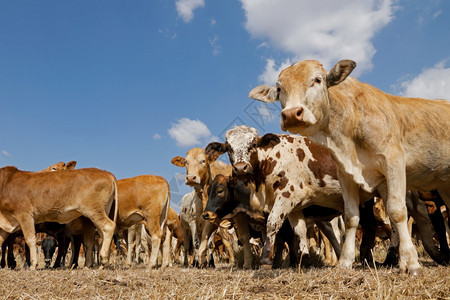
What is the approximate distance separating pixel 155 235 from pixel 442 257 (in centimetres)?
582

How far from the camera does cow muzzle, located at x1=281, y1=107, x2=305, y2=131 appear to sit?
4.11m

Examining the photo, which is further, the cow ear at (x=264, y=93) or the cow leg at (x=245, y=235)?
the cow leg at (x=245, y=235)

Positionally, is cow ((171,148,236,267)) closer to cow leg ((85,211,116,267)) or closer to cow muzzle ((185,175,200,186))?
cow muzzle ((185,175,200,186))

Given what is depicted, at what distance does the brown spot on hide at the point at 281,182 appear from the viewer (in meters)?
6.31

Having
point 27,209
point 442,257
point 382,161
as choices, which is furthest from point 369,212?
point 27,209

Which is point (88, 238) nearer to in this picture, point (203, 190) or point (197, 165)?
point (203, 190)

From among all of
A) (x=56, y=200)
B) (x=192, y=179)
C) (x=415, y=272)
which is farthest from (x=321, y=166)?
(x=56, y=200)

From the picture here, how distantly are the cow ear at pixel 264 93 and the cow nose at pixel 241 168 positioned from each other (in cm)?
125

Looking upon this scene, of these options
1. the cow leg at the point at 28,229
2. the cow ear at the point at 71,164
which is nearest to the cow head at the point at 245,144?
the cow leg at the point at 28,229

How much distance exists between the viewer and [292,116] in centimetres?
410

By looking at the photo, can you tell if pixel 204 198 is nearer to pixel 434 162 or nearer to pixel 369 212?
pixel 369 212

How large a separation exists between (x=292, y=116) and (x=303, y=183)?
2508 mm

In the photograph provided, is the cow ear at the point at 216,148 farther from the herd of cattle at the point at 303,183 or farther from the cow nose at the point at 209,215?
the cow nose at the point at 209,215

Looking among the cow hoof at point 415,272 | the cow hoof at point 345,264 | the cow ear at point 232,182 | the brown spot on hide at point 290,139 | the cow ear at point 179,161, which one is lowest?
the cow hoof at point 415,272
